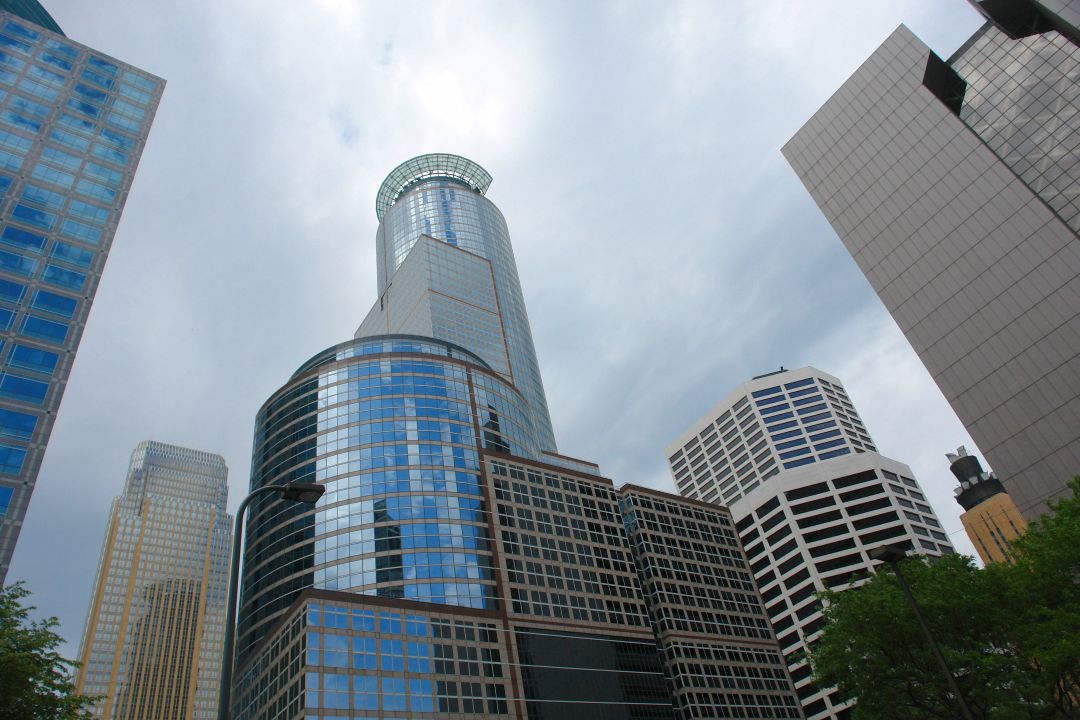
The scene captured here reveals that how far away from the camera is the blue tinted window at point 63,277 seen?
7244 cm

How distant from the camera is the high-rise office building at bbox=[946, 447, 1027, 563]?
531 ft

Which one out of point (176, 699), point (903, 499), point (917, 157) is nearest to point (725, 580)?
point (903, 499)

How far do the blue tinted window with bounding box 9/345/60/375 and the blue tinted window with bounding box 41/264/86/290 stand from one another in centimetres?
846

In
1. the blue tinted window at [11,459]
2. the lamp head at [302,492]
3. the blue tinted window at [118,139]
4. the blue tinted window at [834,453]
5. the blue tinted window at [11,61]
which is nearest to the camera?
the lamp head at [302,492]

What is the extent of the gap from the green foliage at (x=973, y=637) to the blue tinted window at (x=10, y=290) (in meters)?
76.6

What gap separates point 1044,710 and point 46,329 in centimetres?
8356

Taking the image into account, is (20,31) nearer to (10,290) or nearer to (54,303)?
(10,290)

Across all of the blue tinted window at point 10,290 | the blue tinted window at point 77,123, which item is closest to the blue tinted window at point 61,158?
the blue tinted window at point 77,123

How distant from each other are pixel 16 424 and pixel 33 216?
84.0 ft

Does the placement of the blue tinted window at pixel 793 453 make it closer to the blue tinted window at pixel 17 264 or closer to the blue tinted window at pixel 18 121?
the blue tinted window at pixel 17 264

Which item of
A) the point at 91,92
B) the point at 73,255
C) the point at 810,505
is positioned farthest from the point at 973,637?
the point at 91,92

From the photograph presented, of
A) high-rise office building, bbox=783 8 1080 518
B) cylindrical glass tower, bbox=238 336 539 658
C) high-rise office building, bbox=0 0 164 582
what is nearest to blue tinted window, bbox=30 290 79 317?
high-rise office building, bbox=0 0 164 582

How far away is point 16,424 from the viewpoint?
63.1 metres

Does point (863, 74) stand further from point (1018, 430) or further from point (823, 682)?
point (823, 682)
